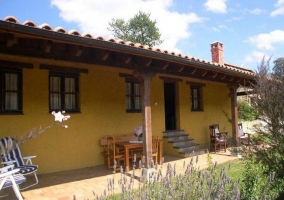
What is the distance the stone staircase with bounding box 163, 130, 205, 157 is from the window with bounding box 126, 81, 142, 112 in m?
1.71

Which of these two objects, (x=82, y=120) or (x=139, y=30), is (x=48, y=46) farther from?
(x=139, y=30)

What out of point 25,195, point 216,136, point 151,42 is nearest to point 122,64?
point 25,195

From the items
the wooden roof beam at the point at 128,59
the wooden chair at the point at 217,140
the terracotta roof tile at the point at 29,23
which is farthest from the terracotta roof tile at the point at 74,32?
the wooden chair at the point at 217,140

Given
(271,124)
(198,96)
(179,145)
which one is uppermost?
(198,96)

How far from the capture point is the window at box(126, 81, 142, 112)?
335 inches

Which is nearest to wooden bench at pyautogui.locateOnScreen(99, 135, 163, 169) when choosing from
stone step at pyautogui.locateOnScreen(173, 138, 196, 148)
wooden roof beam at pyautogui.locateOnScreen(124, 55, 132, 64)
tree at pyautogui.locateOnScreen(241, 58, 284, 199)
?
stone step at pyautogui.locateOnScreen(173, 138, 196, 148)

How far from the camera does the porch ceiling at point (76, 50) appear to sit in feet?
12.4

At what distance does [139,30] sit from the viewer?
33.3m

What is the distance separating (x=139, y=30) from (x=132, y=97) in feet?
86.5

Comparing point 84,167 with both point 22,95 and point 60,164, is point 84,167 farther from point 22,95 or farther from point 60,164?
point 22,95

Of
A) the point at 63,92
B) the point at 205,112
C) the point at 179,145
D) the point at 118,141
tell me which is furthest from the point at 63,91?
the point at 205,112

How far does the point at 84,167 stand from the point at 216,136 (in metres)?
5.11

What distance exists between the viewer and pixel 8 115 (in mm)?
5980

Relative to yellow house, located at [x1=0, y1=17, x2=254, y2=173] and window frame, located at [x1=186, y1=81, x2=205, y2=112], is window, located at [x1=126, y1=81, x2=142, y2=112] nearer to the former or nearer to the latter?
yellow house, located at [x1=0, y1=17, x2=254, y2=173]
